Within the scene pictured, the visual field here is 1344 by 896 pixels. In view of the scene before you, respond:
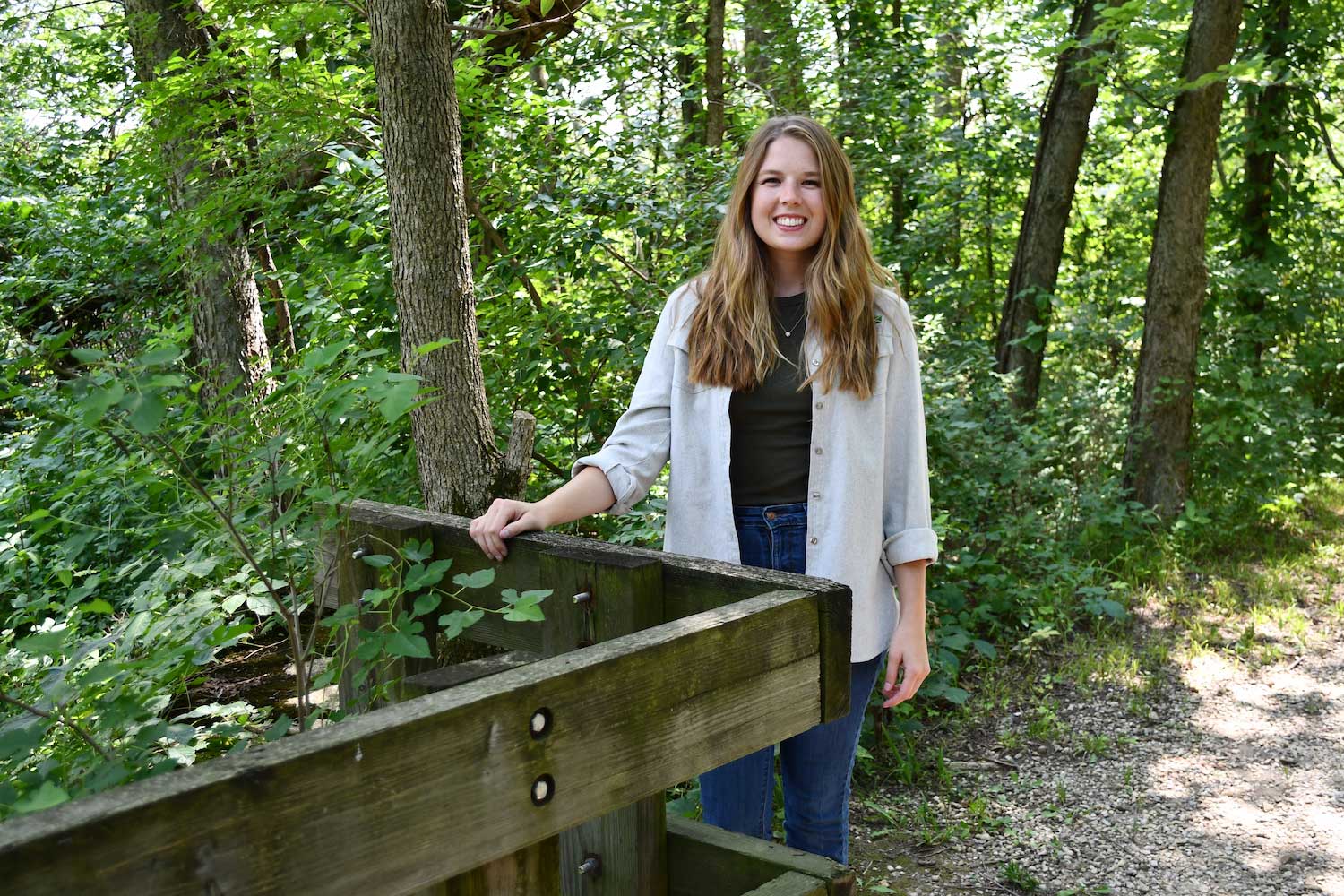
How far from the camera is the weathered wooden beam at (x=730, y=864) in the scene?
195cm

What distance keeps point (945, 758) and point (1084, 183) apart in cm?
828

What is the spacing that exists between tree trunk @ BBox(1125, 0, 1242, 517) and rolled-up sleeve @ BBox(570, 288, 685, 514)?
6.12 m

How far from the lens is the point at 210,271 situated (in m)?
5.90

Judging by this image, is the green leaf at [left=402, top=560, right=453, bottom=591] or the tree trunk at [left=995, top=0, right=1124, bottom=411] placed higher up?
the tree trunk at [left=995, top=0, right=1124, bottom=411]

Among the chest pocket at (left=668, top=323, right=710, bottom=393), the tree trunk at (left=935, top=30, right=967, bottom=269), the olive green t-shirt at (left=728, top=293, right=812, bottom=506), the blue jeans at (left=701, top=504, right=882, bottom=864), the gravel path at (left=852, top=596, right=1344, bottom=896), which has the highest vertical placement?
the tree trunk at (left=935, top=30, right=967, bottom=269)

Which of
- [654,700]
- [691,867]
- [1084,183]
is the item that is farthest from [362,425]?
[1084,183]

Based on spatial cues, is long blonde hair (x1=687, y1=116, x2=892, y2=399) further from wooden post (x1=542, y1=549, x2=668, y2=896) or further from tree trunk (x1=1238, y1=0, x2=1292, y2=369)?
tree trunk (x1=1238, y1=0, x2=1292, y2=369)

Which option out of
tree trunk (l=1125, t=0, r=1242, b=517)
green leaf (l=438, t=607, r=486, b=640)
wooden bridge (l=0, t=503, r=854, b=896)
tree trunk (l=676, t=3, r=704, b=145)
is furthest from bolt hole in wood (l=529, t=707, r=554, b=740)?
tree trunk (l=1125, t=0, r=1242, b=517)

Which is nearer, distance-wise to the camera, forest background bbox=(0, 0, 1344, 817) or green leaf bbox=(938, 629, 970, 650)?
forest background bbox=(0, 0, 1344, 817)

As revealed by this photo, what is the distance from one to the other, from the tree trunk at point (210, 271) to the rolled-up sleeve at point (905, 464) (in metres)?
4.28

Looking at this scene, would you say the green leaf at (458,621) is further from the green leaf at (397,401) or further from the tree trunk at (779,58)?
the tree trunk at (779,58)

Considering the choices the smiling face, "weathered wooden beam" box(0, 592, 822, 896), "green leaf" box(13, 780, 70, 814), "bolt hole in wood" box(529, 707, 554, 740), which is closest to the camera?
"weathered wooden beam" box(0, 592, 822, 896)

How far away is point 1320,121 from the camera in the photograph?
8.83m

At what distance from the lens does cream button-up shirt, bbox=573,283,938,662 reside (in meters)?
2.54
